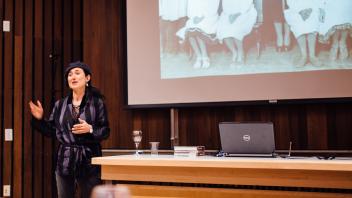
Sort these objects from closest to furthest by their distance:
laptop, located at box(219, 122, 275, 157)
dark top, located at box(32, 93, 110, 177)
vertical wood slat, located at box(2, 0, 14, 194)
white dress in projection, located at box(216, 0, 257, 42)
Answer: laptop, located at box(219, 122, 275, 157) → dark top, located at box(32, 93, 110, 177) → white dress in projection, located at box(216, 0, 257, 42) → vertical wood slat, located at box(2, 0, 14, 194)

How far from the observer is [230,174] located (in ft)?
8.39

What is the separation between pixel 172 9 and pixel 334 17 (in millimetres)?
1337

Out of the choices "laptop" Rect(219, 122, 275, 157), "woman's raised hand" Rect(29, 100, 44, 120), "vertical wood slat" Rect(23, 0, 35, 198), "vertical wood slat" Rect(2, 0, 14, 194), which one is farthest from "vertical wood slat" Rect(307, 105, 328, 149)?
"vertical wood slat" Rect(2, 0, 14, 194)

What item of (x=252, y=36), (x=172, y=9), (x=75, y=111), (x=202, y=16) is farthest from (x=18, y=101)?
(x=252, y=36)

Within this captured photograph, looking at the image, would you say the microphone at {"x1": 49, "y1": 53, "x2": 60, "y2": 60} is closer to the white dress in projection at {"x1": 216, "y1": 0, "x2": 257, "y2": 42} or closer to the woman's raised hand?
the woman's raised hand

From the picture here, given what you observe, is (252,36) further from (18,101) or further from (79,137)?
(18,101)

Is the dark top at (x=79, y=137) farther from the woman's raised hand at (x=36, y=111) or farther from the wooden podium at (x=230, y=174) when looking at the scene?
the wooden podium at (x=230, y=174)

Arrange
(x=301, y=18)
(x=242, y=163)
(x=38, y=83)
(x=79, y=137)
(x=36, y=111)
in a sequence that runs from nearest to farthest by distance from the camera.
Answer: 1. (x=242, y=163)
2. (x=79, y=137)
3. (x=36, y=111)
4. (x=301, y=18)
5. (x=38, y=83)

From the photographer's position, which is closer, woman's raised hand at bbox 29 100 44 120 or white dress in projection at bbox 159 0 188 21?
woman's raised hand at bbox 29 100 44 120

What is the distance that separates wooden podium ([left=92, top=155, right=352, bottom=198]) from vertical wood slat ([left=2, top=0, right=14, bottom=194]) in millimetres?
1626

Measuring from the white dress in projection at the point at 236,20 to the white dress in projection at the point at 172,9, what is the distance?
0.36 meters

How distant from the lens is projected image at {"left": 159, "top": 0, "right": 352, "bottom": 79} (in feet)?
10.7

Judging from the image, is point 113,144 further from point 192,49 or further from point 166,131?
point 192,49

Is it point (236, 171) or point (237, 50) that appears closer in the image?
point (236, 171)
